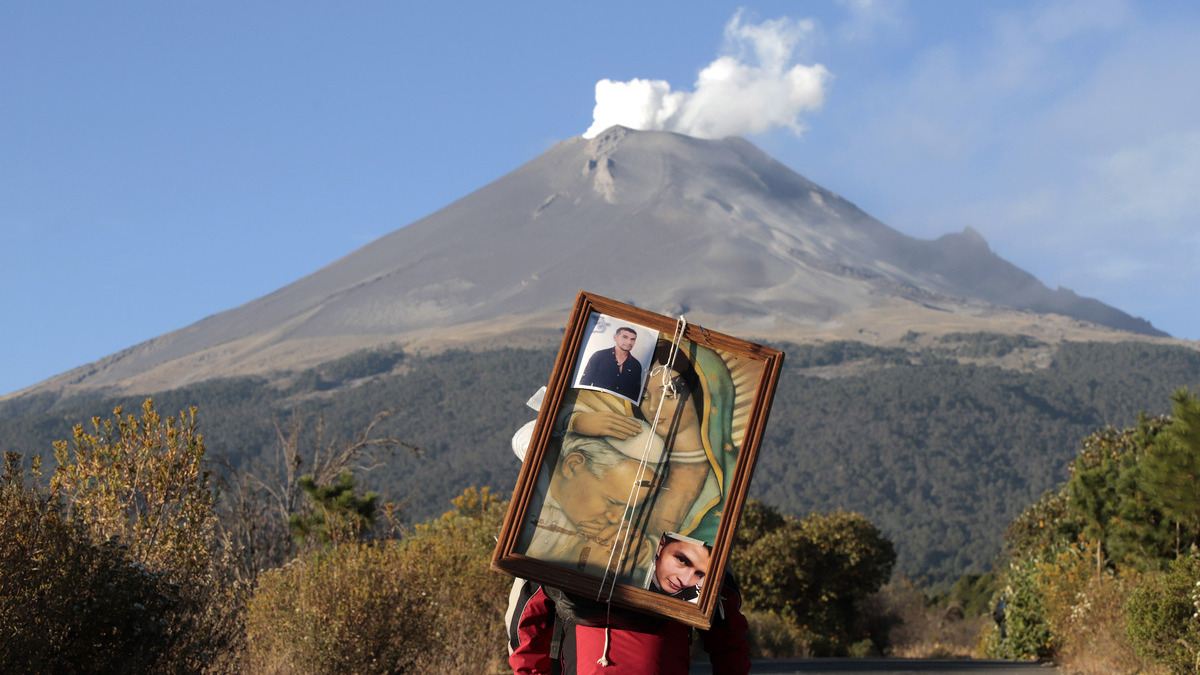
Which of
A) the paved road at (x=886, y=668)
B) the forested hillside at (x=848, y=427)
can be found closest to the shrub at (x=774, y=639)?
the paved road at (x=886, y=668)

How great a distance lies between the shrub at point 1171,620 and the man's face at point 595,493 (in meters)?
9.85

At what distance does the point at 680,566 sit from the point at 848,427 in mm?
167069

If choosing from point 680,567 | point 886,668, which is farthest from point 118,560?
point 886,668

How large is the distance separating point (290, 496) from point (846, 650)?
2091 centimetres

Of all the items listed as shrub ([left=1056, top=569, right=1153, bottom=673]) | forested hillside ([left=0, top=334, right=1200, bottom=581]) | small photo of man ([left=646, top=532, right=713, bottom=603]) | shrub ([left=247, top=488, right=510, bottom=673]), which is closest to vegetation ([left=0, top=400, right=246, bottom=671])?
shrub ([left=247, top=488, right=510, bottom=673])

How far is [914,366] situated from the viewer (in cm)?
19662

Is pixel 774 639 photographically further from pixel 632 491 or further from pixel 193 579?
pixel 632 491

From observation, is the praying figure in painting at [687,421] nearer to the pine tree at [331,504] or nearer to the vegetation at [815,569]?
the pine tree at [331,504]

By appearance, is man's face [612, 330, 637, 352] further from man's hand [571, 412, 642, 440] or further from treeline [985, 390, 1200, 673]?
treeline [985, 390, 1200, 673]

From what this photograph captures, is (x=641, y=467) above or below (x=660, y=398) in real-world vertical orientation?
below

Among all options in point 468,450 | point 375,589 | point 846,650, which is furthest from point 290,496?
point 468,450

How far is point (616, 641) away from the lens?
5.66 meters

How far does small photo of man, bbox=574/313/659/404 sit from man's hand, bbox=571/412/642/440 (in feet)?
0.28

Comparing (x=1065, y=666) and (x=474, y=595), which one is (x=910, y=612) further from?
→ (x=474, y=595)
